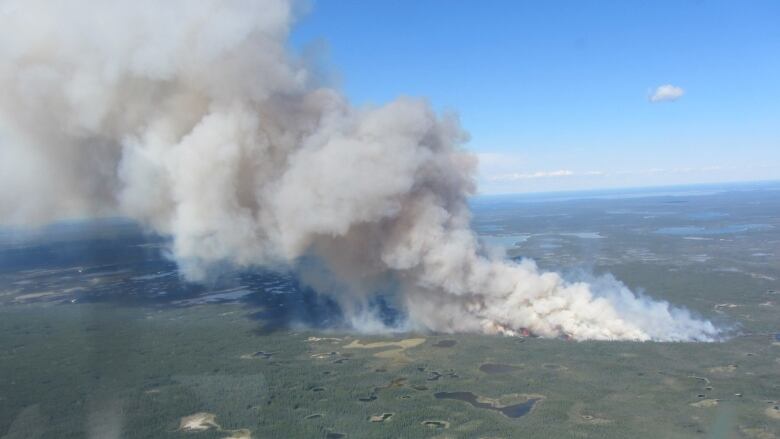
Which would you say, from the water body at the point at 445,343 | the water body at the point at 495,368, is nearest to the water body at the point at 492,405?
the water body at the point at 495,368

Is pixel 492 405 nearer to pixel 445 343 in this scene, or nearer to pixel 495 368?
pixel 495 368

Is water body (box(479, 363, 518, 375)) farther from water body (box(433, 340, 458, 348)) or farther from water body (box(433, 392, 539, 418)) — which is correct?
water body (box(433, 340, 458, 348))

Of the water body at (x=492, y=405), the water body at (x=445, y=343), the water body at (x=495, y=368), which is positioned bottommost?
the water body at (x=492, y=405)

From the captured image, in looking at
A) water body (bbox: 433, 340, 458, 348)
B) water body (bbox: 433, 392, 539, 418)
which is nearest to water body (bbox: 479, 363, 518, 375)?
water body (bbox: 433, 392, 539, 418)

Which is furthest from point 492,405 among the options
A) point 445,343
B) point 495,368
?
point 445,343

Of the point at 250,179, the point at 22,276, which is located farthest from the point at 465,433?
the point at 22,276

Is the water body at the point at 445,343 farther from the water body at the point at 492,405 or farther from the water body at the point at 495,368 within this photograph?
the water body at the point at 492,405

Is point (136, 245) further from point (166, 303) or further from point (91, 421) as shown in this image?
point (91, 421)

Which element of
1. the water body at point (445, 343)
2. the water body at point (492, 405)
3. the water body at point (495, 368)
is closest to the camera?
the water body at point (492, 405)
